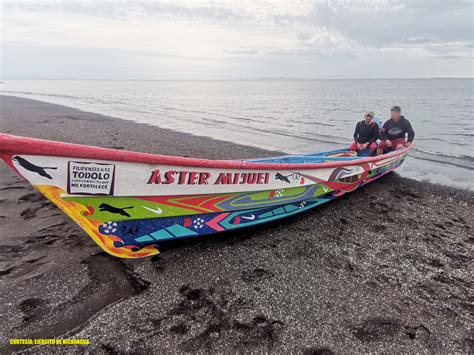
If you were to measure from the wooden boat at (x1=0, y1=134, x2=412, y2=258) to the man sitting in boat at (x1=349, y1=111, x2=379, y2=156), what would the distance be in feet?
12.5

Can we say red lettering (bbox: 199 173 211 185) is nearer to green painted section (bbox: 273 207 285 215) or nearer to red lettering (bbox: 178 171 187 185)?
red lettering (bbox: 178 171 187 185)

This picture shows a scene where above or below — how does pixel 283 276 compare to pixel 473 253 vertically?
below

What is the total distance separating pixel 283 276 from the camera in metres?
3.81

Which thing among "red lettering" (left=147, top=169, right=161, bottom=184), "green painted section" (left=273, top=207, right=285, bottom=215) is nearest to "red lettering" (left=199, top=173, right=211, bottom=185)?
"red lettering" (left=147, top=169, right=161, bottom=184)

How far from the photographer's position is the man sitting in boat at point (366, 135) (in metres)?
8.13

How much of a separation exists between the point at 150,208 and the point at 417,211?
220 inches

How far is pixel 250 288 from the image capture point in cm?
355

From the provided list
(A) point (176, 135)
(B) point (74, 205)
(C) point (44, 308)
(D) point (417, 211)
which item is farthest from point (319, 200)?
(A) point (176, 135)

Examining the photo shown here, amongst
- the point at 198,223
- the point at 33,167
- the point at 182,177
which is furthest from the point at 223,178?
the point at 33,167

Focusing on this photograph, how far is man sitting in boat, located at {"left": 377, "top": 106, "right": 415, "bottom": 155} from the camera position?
27.9 ft

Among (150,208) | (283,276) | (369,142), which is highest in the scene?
(369,142)

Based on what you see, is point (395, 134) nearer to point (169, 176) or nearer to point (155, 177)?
point (169, 176)

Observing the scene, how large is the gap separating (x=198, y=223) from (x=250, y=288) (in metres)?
1.17

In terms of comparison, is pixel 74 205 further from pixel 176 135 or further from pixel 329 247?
pixel 176 135
